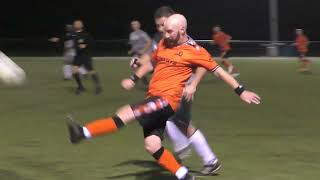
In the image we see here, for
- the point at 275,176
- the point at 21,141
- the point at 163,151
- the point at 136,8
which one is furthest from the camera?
the point at 136,8

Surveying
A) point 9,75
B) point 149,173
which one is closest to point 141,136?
point 149,173

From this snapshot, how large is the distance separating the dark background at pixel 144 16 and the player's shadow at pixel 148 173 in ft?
105

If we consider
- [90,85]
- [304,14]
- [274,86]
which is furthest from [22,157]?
[304,14]

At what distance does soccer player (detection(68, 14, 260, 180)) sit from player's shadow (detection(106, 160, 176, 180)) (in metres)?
0.92

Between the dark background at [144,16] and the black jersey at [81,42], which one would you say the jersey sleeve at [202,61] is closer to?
the black jersey at [81,42]

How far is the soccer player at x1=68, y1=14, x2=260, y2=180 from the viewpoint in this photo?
20.2 ft

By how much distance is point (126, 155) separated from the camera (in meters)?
8.46

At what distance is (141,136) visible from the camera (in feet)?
32.5

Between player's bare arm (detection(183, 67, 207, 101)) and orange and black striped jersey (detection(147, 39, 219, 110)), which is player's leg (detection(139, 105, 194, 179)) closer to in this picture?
orange and black striped jersey (detection(147, 39, 219, 110))

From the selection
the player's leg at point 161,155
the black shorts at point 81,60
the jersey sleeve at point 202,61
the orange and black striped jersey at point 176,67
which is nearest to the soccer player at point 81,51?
the black shorts at point 81,60

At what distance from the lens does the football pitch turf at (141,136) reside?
7.45 meters

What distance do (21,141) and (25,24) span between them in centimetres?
3711

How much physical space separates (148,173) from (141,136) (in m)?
2.53

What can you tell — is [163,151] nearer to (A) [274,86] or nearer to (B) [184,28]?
(B) [184,28]
